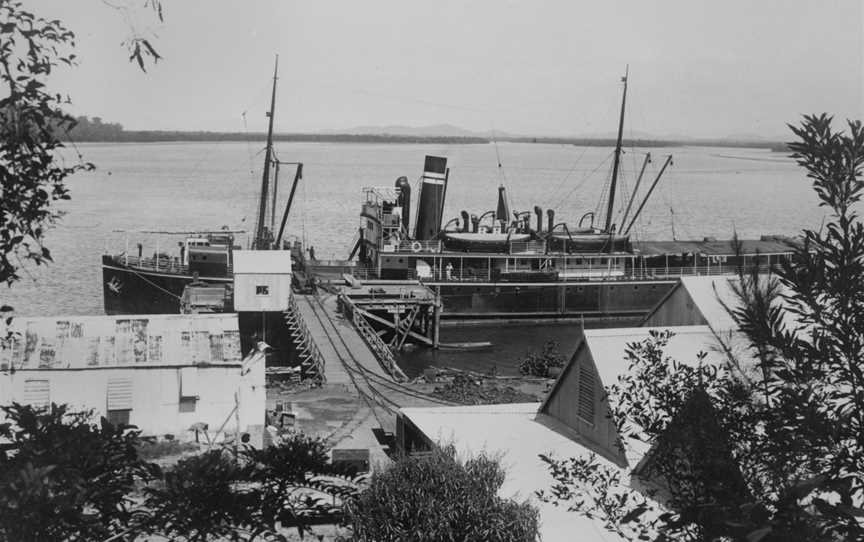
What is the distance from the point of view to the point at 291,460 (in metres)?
A: 7.18

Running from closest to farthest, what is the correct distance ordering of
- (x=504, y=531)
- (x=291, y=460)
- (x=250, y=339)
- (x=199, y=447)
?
1. (x=291, y=460)
2. (x=504, y=531)
3. (x=199, y=447)
4. (x=250, y=339)

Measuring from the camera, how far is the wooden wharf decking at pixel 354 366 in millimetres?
25656

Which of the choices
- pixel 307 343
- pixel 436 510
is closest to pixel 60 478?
pixel 436 510

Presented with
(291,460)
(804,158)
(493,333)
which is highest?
(804,158)

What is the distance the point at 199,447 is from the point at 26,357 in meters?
4.45

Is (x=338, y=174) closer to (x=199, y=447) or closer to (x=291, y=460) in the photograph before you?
(x=199, y=447)

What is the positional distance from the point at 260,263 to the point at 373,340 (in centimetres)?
634

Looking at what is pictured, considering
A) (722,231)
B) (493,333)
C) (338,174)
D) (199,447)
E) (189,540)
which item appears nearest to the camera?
(189,540)

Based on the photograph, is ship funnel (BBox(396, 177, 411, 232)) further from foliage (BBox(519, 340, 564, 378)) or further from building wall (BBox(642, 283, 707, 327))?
building wall (BBox(642, 283, 707, 327))

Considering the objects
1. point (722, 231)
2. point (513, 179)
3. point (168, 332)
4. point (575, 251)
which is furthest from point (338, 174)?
point (168, 332)

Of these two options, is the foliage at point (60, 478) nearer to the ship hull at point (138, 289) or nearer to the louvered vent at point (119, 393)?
the louvered vent at point (119, 393)

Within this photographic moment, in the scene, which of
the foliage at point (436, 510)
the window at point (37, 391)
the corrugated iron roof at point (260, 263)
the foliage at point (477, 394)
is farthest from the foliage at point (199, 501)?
the corrugated iron roof at point (260, 263)

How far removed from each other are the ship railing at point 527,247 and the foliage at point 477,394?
2292 centimetres

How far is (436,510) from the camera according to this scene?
11719 mm
